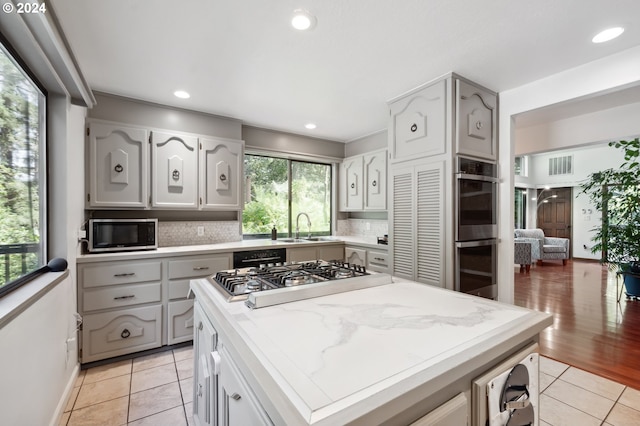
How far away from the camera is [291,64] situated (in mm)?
2275

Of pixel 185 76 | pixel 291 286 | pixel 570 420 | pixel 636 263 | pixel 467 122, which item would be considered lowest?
pixel 570 420

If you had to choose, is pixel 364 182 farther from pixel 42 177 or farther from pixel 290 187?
pixel 42 177

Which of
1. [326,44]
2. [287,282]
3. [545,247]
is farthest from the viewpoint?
[545,247]

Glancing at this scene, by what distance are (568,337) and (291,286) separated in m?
3.41

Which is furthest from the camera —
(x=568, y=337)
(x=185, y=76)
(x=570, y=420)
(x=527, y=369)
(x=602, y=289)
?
(x=602, y=289)

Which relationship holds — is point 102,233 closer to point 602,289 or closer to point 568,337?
point 568,337

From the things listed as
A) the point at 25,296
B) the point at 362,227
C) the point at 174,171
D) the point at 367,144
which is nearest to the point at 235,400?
the point at 25,296

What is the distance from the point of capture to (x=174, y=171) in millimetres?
3072

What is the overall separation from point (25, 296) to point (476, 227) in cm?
309

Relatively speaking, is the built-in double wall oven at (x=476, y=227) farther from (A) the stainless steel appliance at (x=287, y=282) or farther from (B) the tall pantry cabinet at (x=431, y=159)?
(A) the stainless steel appliance at (x=287, y=282)

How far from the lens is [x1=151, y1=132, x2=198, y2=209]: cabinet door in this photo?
117 inches

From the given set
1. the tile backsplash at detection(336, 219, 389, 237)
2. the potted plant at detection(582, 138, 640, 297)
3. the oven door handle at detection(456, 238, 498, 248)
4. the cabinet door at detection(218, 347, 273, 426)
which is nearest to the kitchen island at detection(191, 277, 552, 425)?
the cabinet door at detection(218, 347, 273, 426)

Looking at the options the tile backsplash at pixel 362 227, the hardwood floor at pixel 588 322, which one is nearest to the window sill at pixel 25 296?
the tile backsplash at pixel 362 227

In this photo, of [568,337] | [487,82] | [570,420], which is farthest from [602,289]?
[487,82]
